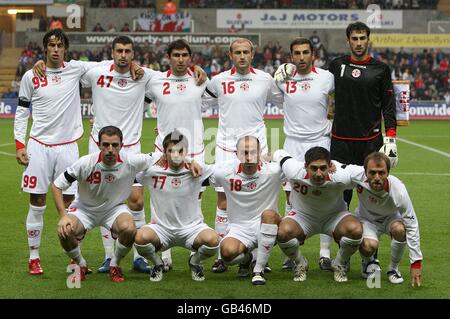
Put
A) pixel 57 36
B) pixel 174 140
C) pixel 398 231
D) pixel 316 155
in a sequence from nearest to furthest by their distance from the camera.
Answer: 1. pixel 316 155
2. pixel 398 231
3. pixel 174 140
4. pixel 57 36

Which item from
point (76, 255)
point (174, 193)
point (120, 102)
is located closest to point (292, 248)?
point (174, 193)

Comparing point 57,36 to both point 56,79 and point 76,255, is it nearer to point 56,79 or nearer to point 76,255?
point 56,79

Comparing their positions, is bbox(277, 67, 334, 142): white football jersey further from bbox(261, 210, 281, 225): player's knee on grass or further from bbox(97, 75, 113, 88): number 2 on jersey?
bbox(97, 75, 113, 88): number 2 on jersey

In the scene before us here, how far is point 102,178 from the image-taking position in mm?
7355

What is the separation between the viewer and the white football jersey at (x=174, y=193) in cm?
737

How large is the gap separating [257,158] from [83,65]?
6.43ft

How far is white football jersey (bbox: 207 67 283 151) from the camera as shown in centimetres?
812

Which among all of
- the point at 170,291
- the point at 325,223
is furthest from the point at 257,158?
the point at 170,291

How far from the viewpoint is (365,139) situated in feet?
26.0

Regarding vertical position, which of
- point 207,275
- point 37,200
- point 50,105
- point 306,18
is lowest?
point 207,275

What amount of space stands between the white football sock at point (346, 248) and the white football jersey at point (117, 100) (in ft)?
7.15

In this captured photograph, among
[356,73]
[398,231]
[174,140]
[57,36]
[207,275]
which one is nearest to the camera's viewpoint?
[398,231]

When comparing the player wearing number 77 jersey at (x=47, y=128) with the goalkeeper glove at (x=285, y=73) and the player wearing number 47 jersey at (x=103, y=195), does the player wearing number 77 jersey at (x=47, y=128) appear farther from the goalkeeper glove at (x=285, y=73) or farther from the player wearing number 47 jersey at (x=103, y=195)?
the goalkeeper glove at (x=285, y=73)

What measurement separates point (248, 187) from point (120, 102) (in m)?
1.49
